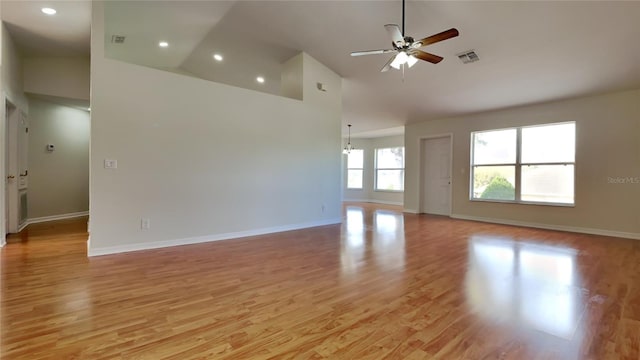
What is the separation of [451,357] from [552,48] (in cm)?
448

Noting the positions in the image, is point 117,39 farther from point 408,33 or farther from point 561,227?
point 561,227

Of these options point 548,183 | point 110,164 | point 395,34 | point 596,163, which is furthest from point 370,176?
point 110,164

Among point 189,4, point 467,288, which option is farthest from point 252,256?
point 189,4

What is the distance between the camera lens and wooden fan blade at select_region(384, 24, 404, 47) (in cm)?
292

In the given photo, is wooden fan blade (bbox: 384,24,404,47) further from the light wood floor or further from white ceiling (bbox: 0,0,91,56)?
white ceiling (bbox: 0,0,91,56)

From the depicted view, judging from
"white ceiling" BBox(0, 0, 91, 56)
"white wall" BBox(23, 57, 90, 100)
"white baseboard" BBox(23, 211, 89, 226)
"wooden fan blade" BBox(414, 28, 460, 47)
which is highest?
"white ceiling" BBox(0, 0, 91, 56)

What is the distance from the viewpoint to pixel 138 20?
448cm

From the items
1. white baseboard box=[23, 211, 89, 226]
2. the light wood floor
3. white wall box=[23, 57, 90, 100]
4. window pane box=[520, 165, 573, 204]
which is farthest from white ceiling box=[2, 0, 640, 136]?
white baseboard box=[23, 211, 89, 226]

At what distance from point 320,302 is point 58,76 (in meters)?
6.25

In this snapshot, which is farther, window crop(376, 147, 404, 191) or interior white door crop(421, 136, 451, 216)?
window crop(376, 147, 404, 191)

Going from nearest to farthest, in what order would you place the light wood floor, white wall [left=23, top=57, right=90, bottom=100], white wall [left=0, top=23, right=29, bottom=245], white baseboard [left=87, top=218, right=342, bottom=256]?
1. the light wood floor
2. white baseboard [left=87, top=218, right=342, bottom=256]
3. white wall [left=0, top=23, right=29, bottom=245]
4. white wall [left=23, top=57, right=90, bottom=100]

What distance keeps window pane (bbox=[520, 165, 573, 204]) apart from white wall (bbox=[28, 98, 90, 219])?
31.5 feet

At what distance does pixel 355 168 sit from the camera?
11.8 meters

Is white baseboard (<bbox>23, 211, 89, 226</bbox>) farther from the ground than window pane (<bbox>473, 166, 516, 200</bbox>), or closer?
closer
